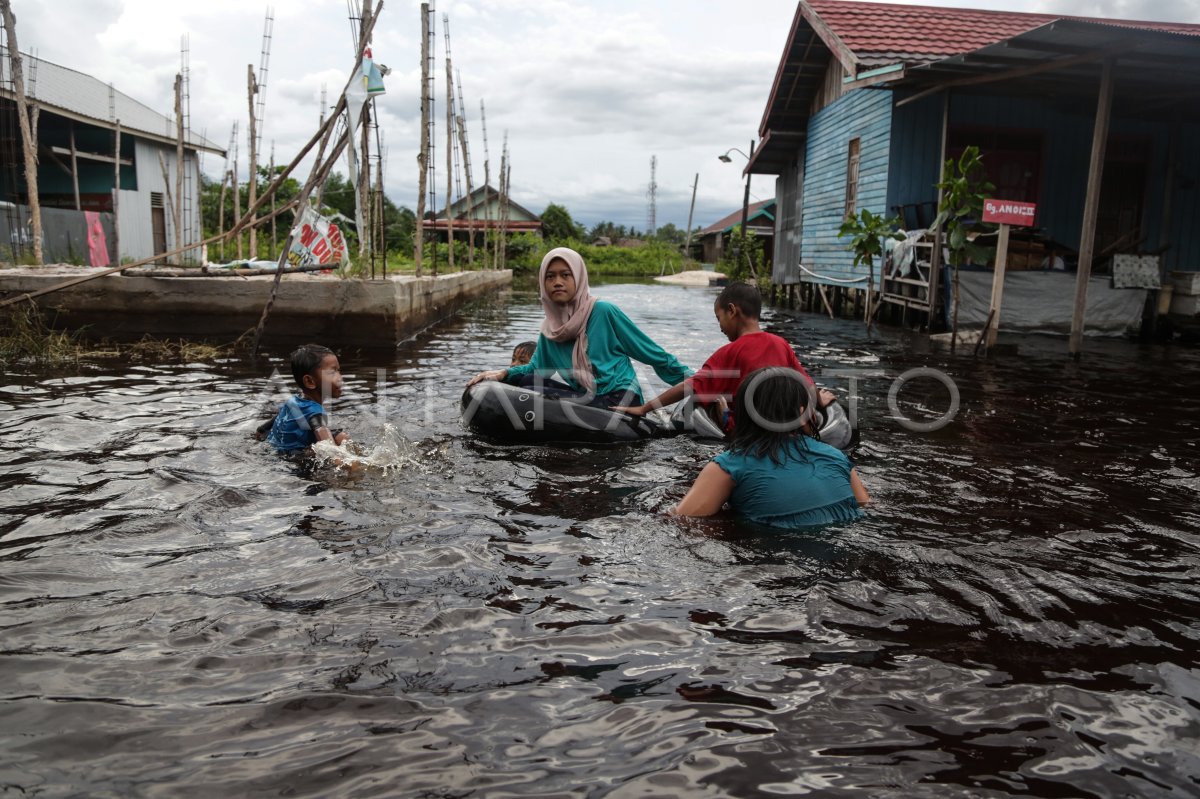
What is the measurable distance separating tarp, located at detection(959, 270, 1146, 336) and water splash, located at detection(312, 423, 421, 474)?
10338 mm

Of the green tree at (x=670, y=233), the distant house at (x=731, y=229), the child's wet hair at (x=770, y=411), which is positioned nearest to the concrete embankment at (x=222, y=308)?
the child's wet hair at (x=770, y=411)

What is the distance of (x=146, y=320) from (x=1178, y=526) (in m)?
10.8

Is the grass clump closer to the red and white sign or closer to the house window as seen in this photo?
the red and white sign

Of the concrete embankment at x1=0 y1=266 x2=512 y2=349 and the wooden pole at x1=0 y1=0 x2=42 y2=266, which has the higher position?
the wooden pole at x1=0 y1=0 x2=42 y2=266

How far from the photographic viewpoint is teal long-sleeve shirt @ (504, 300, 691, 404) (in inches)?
236

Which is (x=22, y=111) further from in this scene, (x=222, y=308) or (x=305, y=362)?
(x=305, y=362)

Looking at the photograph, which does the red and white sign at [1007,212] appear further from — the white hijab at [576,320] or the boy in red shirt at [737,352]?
the white hijab at [576,320]

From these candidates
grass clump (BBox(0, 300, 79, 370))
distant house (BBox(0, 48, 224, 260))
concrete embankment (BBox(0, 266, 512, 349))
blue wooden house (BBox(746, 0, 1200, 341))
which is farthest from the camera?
distant house (BBox(0, 48, 224, 260))

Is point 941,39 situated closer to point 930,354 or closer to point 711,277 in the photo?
point 930,354

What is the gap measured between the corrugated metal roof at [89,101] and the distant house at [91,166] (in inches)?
1.3

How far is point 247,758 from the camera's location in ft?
7.15

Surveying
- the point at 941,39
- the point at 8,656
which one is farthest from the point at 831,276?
the point at 8,656

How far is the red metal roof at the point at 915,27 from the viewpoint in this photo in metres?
14.9

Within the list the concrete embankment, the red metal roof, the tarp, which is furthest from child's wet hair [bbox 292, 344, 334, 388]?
the red metal roof
